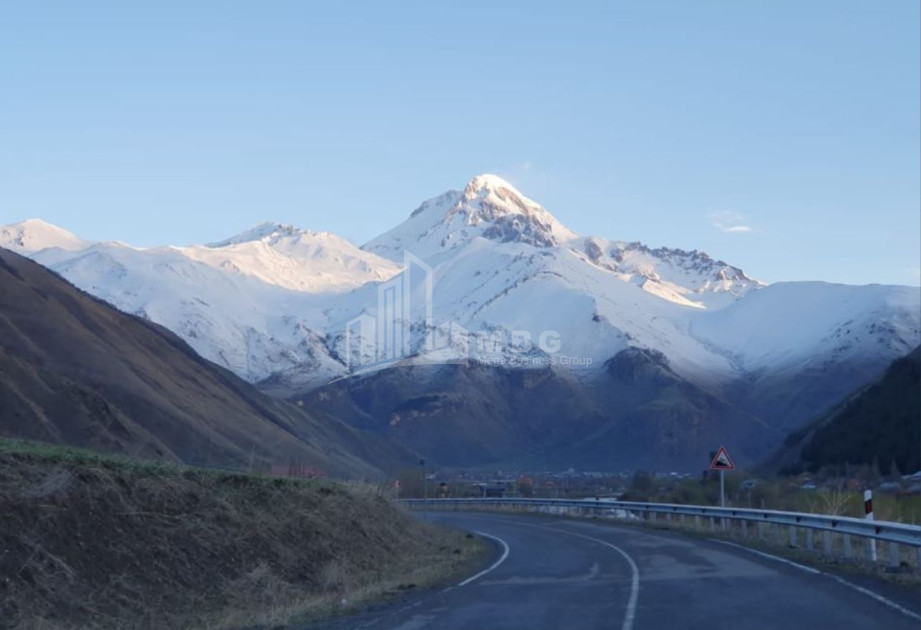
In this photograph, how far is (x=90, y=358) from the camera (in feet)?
200

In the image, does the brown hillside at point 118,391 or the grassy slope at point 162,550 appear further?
the brown hillside at point 118,391

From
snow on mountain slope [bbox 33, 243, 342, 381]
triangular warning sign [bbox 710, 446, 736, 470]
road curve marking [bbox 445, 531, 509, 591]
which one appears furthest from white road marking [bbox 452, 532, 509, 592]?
snow on mountain slope [bbox 33, 243, 342, 381]

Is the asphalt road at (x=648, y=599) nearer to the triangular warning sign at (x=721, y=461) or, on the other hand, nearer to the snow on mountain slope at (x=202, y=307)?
the triangular warning sign at (x=721, y=461)

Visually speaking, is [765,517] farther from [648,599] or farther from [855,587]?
[648,599]

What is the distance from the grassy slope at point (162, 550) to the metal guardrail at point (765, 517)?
761cm

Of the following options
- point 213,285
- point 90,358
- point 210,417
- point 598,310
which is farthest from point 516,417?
point 90,358

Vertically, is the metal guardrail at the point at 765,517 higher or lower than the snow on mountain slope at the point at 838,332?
lower

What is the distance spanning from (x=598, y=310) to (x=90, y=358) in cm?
13558

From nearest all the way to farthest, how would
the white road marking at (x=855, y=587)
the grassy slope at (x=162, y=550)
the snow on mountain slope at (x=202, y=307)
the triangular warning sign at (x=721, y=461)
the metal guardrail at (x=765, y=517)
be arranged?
the grassy slope at (x=162, y=550)
the white road marking at (x=855, y=587)
the metal guardrail at (x=765, y=517)
the triangular warning sign at (x=721, y=461)
the snow on mountain slope at (x=202, y=307)

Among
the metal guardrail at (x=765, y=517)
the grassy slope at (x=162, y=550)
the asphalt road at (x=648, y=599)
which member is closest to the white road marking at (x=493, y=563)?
the asphalt road at (x=648, y=599)

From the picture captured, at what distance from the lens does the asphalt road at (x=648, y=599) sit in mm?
14648

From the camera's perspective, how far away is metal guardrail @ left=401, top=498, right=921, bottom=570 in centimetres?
2050

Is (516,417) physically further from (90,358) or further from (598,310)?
(90,358)

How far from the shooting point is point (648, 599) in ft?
56.1
